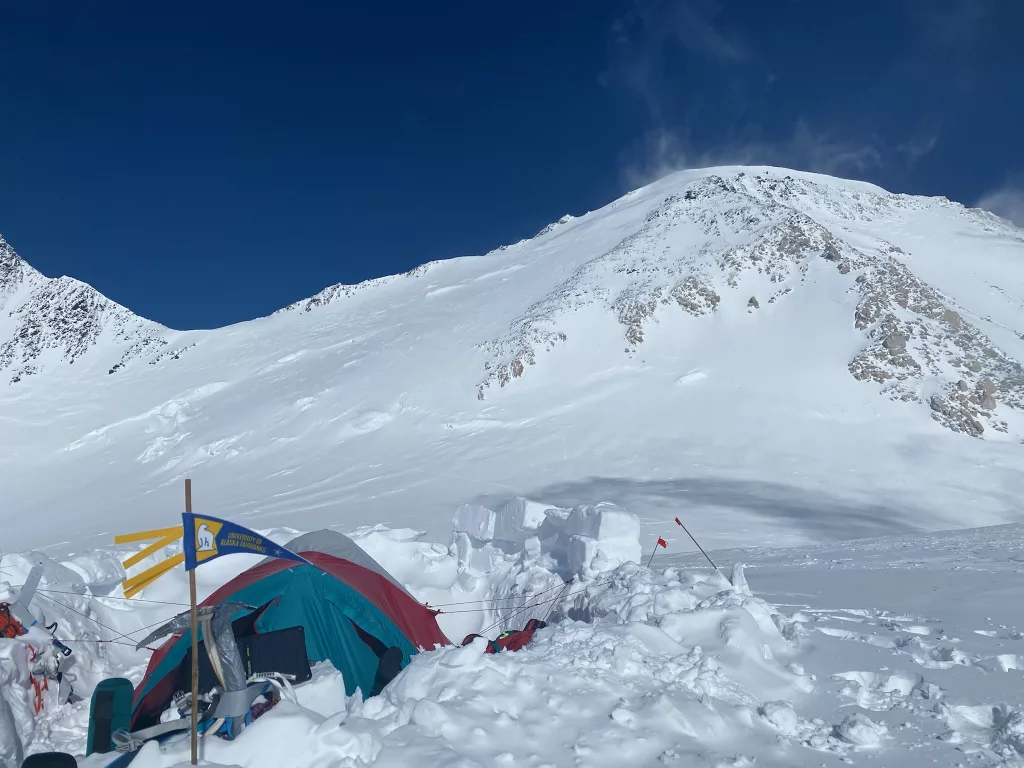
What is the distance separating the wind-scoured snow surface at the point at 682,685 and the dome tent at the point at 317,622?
100cm

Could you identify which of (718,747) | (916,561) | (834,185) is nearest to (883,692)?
(718,747)

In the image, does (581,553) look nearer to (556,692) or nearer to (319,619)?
(319,619)

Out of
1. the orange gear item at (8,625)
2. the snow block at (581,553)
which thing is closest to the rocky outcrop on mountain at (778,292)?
the snow block at (581,553)

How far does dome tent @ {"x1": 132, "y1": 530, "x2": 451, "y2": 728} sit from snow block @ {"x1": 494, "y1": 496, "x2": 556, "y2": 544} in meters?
4.11

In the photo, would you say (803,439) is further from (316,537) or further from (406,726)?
(406,726)

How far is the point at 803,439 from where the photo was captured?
982 inches

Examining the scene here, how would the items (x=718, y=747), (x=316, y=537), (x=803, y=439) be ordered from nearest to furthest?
(x=718, y=747) → (x=316, y=537) → (x=803, y=439)

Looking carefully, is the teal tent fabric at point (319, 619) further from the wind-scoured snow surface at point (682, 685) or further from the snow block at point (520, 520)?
the snow block at point (520, 520)

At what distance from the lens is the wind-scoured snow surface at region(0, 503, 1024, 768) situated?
147 inches

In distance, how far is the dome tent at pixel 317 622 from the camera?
20.2 ft

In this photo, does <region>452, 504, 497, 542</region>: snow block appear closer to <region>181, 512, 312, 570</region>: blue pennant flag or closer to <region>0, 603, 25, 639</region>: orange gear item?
<region>0, 603, 25, 639</region>: orange gear item

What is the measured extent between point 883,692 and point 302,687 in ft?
14.0

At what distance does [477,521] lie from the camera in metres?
13.4

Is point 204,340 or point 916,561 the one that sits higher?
point 204,340
